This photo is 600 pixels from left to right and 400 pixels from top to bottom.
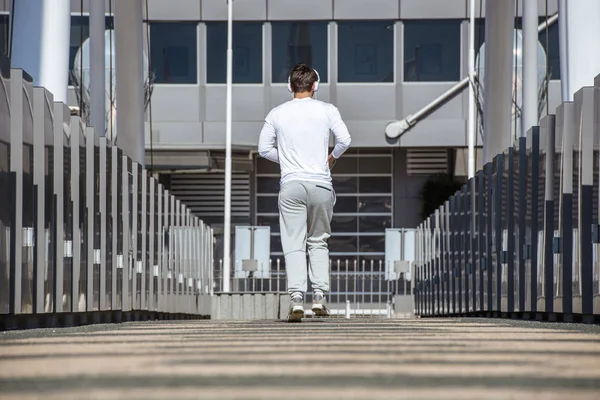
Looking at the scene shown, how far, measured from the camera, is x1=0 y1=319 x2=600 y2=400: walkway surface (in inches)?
131

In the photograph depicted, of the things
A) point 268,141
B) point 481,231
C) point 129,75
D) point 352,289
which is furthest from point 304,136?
point 352,289

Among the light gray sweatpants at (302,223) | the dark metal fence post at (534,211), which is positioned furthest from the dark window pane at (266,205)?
the light gray sweatpants at (302,223)

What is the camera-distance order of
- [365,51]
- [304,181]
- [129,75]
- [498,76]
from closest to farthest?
[304,181], [129,75], [498,76], [365,51]

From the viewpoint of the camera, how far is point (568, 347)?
17.5 ft

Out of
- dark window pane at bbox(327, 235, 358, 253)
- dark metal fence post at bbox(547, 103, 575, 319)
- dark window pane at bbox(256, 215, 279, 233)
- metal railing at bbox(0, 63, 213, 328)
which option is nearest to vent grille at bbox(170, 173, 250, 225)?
dark window pane at bbox(256, 215, 279, 233)

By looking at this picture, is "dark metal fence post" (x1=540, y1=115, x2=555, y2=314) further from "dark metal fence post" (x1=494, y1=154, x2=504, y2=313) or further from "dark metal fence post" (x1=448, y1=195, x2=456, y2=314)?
"dark metal fence post" (x1=448, y1=195, x2=456, y2=314)

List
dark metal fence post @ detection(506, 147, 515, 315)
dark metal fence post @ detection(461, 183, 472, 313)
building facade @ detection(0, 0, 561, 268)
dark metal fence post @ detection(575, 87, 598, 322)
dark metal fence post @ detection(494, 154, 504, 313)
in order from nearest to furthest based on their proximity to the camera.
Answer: dark metal fence post @ detection(575, 87, 598, 322) < dark metal fence post @ detection(506, 147, 515, 315) < dark metal fence post @ detection(494, 154, 504, 313) < dark metal fence post @ detection(461, 183, 472, 313) < building facade @ detection(0, 0, 561, 268)

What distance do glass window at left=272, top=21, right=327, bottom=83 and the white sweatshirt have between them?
3043 centimetres

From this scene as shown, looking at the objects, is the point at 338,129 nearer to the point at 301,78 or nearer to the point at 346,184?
the point at 301,78

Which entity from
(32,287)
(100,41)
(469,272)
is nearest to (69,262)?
(32,287)

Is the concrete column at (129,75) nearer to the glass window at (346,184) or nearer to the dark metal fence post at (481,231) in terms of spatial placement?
the dark metal fence post at (481,231)

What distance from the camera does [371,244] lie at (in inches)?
1708

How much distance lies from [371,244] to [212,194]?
213 inches

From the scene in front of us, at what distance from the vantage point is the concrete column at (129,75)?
22.3m
